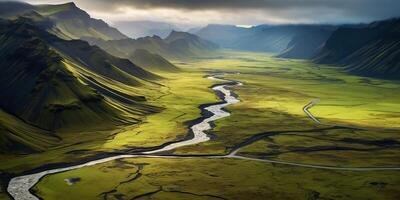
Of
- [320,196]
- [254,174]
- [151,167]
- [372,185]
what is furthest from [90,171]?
[372,185]

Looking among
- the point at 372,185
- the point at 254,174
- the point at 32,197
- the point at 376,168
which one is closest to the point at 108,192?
the point at 32,197

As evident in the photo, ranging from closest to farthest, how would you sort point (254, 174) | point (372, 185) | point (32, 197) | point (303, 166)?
point (32, 197) < point (372, 185) < point (254, 174) < point (303, 166)

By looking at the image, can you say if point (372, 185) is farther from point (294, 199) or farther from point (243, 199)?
point (243, 199)

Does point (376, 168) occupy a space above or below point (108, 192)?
above

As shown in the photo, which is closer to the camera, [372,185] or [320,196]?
[320,196]

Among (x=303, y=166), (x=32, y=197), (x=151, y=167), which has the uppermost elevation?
(x=303, y=166)

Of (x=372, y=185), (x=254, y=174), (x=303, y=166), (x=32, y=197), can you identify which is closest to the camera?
(x=32, y=197)
